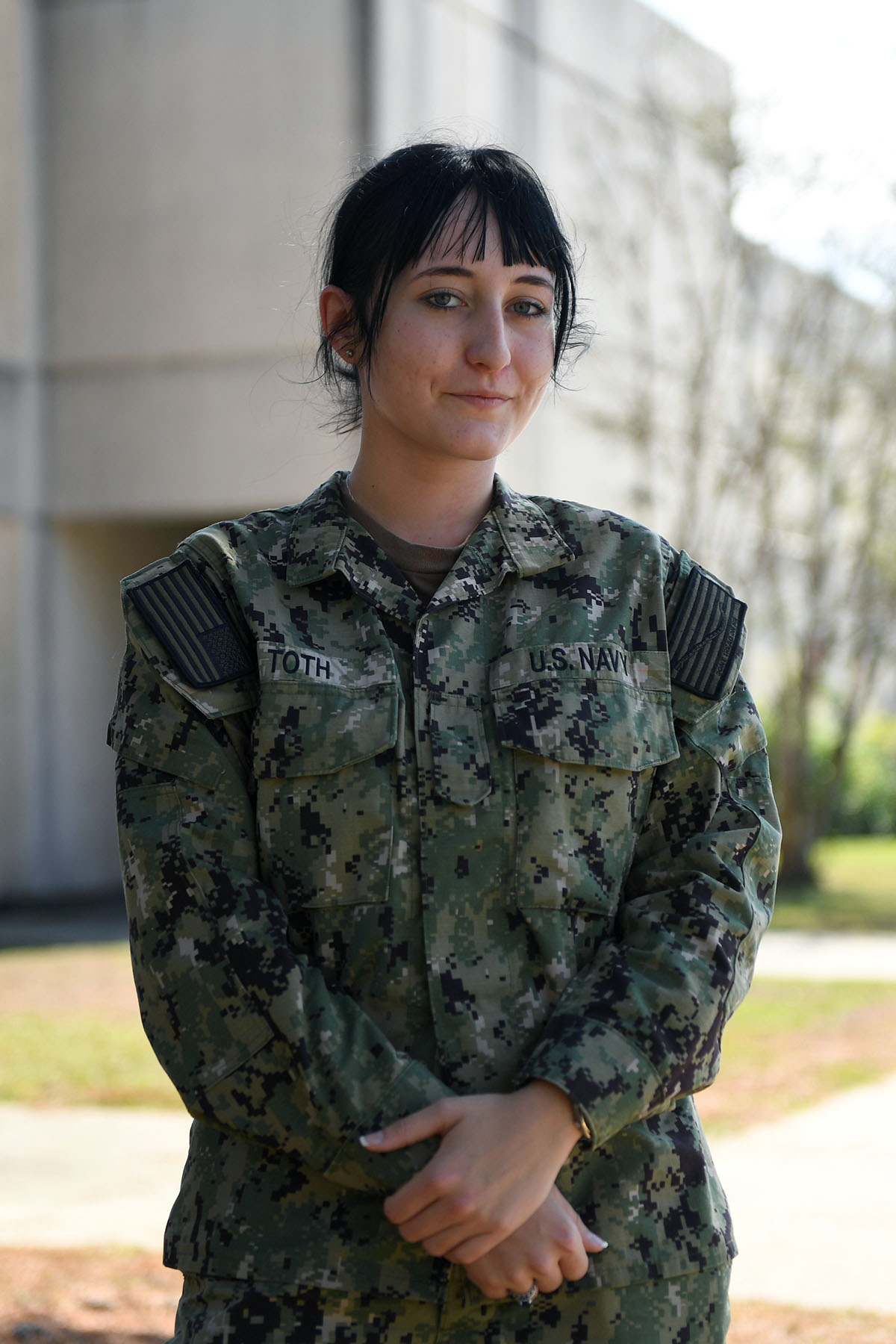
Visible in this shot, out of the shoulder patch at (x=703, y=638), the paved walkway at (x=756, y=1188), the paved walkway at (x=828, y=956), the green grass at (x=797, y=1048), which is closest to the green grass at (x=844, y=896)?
the paved walkway at (x=828, y=956)

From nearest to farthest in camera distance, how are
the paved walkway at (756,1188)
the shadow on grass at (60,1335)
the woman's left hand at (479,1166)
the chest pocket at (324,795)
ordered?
Result: 1. the woman's left hand at (479,1166)
2. the chest pocket at (324,795)
3. the shadow on grass at (60,1335)
4. the paved walkway at (756,1188)

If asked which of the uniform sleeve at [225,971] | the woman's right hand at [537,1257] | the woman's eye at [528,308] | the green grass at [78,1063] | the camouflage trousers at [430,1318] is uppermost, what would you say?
the woman's eye at [528,308]

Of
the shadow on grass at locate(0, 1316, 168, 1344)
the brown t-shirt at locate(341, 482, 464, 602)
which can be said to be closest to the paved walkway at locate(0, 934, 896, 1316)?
the shadow on grass at locate(0, 1316, 168, 1344)

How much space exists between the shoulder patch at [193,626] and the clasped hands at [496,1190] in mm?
530

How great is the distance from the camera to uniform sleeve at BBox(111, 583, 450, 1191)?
1.65 m

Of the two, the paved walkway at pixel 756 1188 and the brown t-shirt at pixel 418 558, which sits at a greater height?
the brown t-shirt at pixel 418 558

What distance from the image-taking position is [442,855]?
178 cm

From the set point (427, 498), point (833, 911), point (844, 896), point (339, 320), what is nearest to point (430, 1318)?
point (427, 498)

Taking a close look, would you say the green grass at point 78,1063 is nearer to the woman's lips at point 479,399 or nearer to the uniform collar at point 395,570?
the uniform collar at point 395,570

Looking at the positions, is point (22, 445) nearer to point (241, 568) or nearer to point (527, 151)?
point (527, 151)

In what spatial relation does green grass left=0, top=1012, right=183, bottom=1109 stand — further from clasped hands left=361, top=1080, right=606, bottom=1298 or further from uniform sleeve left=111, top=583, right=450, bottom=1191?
clasped hands left=361, top=1080, right=606, bottom=1298

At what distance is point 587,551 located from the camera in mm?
1967

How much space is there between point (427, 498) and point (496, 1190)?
83 centimetres

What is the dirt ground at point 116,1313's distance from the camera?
154 inches
